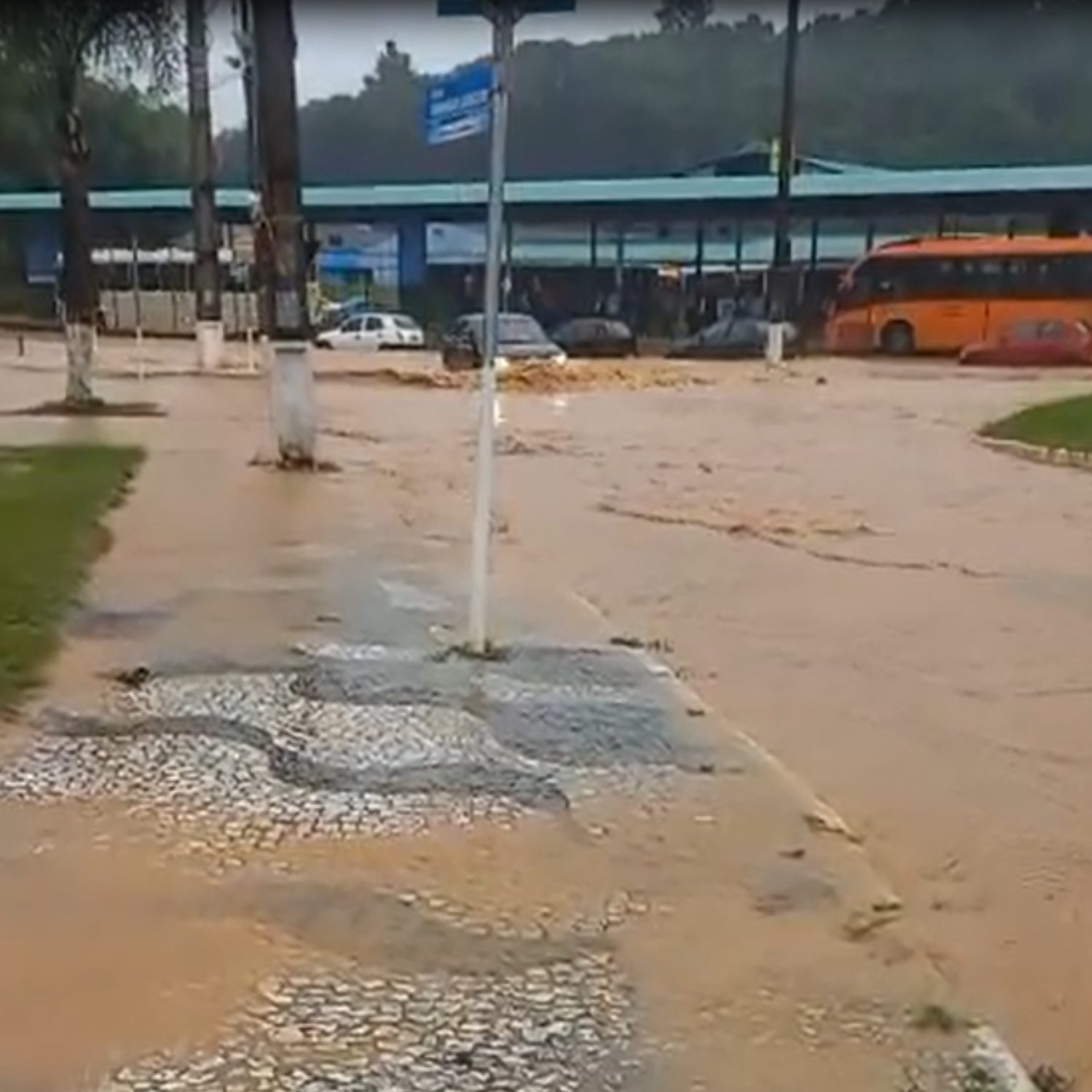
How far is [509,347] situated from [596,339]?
22.3 feet

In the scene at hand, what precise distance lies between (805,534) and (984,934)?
8.76m

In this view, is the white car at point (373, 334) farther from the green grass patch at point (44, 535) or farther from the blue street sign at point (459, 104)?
the blue street sign at point (459, 104)

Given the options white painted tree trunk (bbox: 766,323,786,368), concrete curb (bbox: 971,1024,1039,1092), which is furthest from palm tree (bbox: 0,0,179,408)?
white painted tree trunk (bbox: 766,323,786,368)

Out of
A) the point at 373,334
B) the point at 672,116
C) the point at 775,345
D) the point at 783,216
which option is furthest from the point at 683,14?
the point at 672,116

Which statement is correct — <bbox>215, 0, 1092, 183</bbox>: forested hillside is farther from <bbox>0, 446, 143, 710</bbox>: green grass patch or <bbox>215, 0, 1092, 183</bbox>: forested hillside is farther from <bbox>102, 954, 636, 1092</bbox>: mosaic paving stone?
<bbox>102, 954, 636, 1092</bbox>: mosaic paving stone

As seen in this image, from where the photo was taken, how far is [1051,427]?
21438 millimetres

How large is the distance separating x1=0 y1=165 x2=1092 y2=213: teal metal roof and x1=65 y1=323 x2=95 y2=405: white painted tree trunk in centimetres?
2005

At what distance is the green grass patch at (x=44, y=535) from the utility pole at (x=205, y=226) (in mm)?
17330

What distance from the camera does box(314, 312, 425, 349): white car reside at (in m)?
45.6

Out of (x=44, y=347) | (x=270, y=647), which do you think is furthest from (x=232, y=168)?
(x=270, y=647)

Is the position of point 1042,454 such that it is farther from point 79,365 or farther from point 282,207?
point 79,365

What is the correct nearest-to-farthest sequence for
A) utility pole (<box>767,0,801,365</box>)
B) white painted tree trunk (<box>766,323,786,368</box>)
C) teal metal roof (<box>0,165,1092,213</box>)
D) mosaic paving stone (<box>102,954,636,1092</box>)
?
mosaic paving stone (<box>102,954,636,1092</box>) → utility pole (<box>767,0,801,365</box>) → white painted tree trunk (<box>766,323,786,368</box>) → teal metal roof (<box>0,165,1092,213</box>)

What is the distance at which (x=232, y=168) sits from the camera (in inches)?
2454

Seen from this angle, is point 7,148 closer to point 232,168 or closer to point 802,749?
point 232,168
